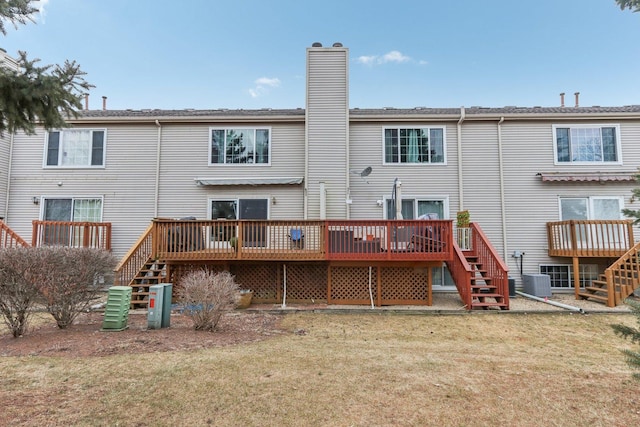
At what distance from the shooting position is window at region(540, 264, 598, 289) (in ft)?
33.7

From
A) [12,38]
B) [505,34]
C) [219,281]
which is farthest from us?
[505,34]

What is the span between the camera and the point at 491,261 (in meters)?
8.33

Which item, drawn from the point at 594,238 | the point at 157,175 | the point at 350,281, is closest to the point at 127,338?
the point at 350,281

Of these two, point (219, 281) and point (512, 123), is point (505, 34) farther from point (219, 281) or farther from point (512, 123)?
point (219, 281)

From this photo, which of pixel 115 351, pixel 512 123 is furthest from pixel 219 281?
pixel 512 123

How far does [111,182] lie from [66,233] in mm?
2051

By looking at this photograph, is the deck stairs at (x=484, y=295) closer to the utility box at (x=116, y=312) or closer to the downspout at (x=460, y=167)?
the downspout at (x=460, y=167)

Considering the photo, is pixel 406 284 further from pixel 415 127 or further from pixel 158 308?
pixel 158 308

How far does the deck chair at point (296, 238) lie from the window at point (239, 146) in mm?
3130

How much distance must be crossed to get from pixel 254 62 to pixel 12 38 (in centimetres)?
1866

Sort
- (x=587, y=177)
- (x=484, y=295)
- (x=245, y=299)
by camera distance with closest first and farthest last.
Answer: (x=484, y=295) → (x=245, y=299) → (x=587, y=177)

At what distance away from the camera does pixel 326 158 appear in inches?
412

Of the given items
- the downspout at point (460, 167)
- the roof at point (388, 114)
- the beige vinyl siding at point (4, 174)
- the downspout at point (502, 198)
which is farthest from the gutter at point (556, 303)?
the beige vinyl siding at point (4, 174)

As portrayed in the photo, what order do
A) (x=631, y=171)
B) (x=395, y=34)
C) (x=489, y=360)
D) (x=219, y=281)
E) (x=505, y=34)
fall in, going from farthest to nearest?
(x=395, y=34)
(x=505, y=34)
(x=631, y=171)
(x=219, y=281)
(x=489, y=360)
